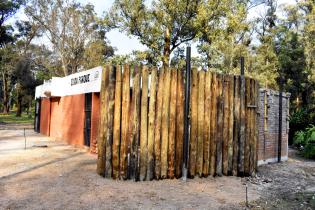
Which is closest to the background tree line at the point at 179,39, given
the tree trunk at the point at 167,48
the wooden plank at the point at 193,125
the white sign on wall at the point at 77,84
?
the tree trunk at the point at 167,48

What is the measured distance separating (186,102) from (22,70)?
127 ft

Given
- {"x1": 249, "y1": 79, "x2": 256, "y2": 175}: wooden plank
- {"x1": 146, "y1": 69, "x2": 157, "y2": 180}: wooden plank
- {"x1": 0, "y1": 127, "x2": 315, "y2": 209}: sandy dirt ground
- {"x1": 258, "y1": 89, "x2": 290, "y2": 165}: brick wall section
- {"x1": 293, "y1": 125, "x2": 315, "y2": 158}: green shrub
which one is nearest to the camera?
{"x1": 0, "y1": 127, "x2": 315, "y2": 209}: sandy dirt ground

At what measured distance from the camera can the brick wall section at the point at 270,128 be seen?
1036cm

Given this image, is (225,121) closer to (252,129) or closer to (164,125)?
(252,129)

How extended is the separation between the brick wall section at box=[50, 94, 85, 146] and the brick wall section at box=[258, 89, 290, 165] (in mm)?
7062

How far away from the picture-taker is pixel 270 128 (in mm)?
10859

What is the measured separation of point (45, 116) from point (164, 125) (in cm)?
1418

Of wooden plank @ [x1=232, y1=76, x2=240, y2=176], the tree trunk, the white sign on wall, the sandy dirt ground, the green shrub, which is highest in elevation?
the tree trunk

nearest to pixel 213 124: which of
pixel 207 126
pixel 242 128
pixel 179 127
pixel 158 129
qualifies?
Result: pixel 207 126

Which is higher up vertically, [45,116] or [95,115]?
[95,115]

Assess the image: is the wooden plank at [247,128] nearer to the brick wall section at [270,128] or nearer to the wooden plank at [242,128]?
the wooden plank at [242,128]

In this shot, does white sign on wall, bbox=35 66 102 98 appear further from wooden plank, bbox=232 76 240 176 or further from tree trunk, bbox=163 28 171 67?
tree trunk, bbox=163 28 171 67

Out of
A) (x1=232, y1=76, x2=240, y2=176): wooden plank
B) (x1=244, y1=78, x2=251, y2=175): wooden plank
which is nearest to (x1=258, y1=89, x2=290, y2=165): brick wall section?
(x1=244, y1=78, x2=251, y2=175): wooden plank

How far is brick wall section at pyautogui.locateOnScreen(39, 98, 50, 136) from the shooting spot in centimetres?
1916
